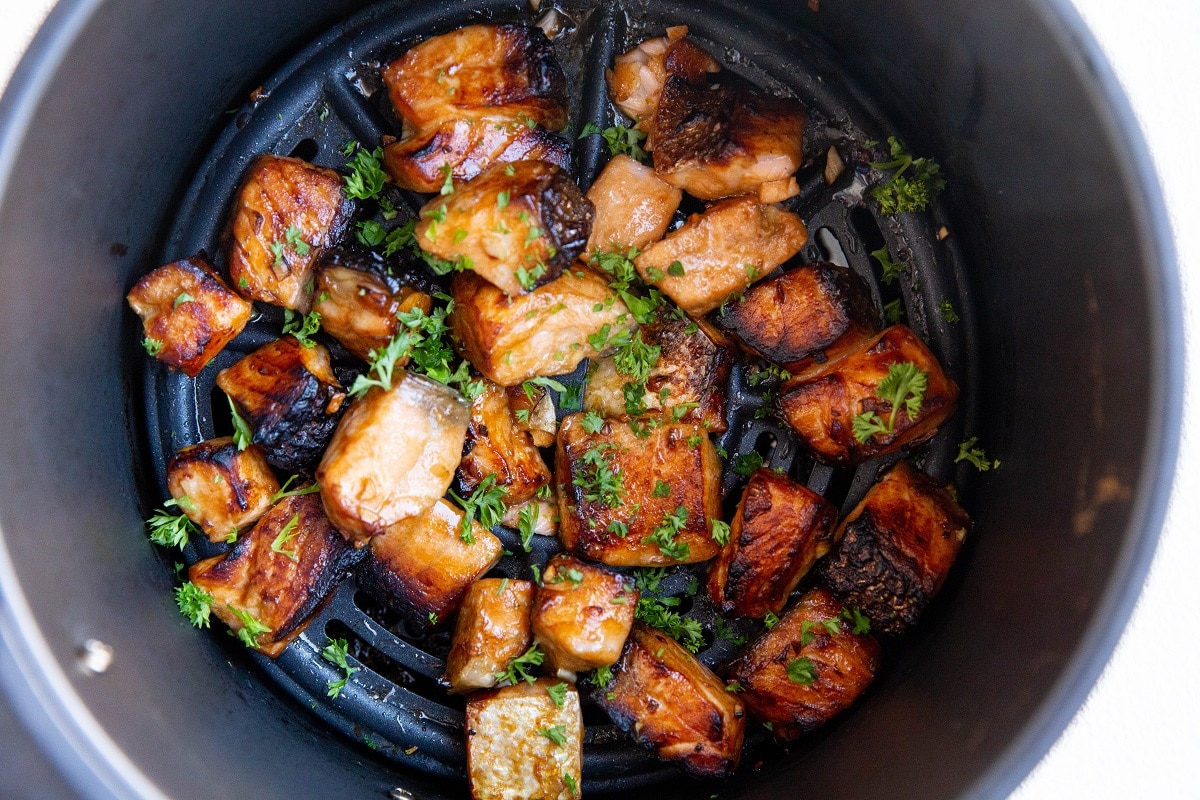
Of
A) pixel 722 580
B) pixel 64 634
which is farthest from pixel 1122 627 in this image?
pixel 64 634

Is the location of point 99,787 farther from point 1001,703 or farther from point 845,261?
point 845,261

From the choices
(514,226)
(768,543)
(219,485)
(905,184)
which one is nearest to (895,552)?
(768,543)

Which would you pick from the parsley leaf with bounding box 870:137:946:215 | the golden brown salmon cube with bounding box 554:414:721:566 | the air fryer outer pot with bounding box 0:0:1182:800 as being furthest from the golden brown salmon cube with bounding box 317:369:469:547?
the parsley leaf with bounding box 870:137:946:215

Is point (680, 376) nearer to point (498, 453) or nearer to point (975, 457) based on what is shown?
point (498, 453)

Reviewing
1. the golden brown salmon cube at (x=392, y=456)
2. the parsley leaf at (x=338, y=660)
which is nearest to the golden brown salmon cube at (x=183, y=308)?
the golden brown salmon cube at (x=392, y=456)

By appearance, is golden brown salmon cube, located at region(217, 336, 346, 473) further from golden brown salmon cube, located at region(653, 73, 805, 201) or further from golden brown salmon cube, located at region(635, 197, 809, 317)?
golden brown salmon cube, located at region(653, 73, 805, 201)

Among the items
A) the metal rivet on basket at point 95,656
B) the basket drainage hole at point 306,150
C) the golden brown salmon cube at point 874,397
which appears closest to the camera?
the metal rivet on basket at point 95,656

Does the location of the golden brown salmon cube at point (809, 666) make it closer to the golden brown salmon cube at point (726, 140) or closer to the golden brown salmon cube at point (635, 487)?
the golden brown salmon cube at point (635, 487)

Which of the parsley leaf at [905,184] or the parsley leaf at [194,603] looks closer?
the parsley leaf at [194,603]
